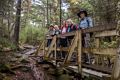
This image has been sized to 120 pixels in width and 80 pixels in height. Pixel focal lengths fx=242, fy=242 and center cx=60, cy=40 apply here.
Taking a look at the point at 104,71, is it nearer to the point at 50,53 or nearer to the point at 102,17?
the point at 50,53

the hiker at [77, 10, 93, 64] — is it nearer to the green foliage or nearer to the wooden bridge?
the wooden bridge

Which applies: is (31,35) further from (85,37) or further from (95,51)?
(95,51)

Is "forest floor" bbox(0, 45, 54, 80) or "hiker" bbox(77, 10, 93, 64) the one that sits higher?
"hiker" bbox(77, 10, 93, 64)

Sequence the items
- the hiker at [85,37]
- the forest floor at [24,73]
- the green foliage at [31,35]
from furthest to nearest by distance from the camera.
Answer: the green foliage at [31,35], the forest floor at [24,73], the hiker at [85,37]

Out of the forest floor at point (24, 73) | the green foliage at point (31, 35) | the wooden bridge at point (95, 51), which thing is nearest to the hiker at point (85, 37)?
the wooden bridge at point (95, 51)

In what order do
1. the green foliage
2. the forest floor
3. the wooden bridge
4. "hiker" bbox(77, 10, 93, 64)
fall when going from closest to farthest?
the wooden bridge, "hiker" bbox(77, 10, 93, 64), the forest floor, the green foliage

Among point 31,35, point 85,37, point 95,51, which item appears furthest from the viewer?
point 31,35

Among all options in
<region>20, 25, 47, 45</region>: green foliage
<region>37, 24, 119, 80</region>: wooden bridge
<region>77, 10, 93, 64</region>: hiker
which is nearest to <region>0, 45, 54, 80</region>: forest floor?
<region>37, 24, 119, 80</region>: wooden bridge

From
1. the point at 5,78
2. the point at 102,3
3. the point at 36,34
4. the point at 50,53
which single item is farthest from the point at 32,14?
the point at 5,78

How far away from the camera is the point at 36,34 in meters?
26.2

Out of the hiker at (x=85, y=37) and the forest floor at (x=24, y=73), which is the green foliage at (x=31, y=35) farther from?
the hiker at (x=85, y=37)

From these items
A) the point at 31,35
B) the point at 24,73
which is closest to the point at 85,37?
the point at 24,73

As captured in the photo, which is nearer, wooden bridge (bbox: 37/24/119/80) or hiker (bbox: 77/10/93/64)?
wooden bridge (bbox: 37/24/119/80)

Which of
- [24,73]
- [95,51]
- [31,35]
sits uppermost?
[31,35]
